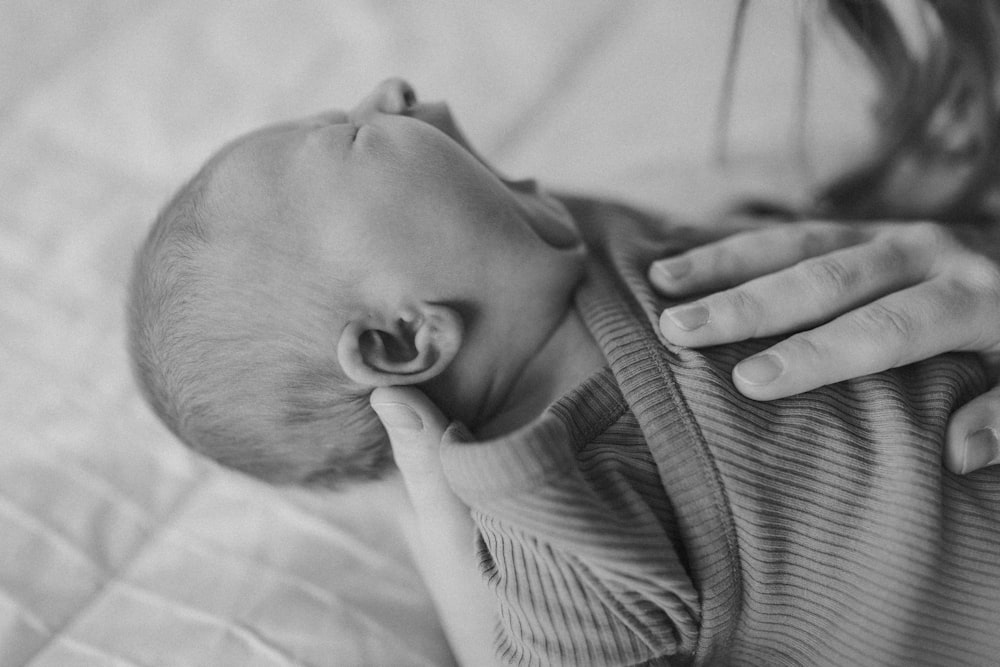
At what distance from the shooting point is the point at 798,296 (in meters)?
0.82

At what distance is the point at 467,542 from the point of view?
86 cm

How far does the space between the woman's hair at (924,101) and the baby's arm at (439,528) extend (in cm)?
65

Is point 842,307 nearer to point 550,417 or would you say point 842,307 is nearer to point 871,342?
point 871,342

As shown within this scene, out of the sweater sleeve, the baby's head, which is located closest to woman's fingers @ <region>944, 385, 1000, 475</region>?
the sweater sleeve

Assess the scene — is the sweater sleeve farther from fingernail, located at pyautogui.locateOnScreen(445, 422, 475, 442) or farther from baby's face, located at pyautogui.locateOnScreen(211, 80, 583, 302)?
baby's face, located at pyautogui.locateOnScreen(211, 80, 583, 302)

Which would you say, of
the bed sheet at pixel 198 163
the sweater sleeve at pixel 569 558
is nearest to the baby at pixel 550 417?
the sweater sleeve at pixel 569 558

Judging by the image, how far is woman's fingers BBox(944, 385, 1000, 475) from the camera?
74cm

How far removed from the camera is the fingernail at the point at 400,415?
77cm

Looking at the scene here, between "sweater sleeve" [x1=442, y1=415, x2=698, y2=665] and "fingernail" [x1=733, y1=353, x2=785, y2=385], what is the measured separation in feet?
0.53

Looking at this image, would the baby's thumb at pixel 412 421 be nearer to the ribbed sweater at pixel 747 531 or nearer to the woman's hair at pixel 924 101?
the ribbed sweater at pixel 747 531

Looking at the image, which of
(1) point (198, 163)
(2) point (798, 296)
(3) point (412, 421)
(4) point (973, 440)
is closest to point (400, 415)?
(3) point (412, 421)

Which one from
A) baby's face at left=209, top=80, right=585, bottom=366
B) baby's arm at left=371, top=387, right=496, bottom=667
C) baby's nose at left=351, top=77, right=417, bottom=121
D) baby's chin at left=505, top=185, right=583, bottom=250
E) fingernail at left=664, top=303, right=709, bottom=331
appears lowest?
baby's arm at left=371, top=387, right=496, bottom=667

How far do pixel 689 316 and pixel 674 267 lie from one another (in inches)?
4.4

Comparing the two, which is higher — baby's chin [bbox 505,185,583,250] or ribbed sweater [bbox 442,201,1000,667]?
baby's chin [bbox 505,185,583,250]
